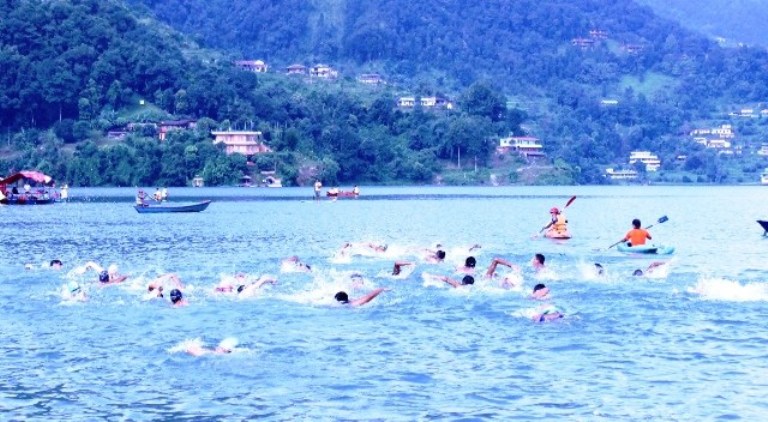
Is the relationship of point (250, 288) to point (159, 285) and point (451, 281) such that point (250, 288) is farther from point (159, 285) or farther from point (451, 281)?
point (451, 281)

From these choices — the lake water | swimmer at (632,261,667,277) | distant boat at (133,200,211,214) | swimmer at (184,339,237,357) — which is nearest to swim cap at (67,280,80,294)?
the lake water

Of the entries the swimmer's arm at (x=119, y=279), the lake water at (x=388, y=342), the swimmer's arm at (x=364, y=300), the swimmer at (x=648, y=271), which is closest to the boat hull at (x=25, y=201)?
the lake water at (x=388, y=342)

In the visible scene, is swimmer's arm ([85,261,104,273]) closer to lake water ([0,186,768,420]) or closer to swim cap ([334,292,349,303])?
lake water ([0,186,768,420])

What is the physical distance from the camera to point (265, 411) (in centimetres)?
2133

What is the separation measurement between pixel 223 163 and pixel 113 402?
14989cm

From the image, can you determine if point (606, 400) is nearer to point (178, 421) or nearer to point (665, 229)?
point (178, 421)

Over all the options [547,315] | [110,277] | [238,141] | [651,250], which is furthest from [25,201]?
[547,315]

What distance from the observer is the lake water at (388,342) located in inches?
862

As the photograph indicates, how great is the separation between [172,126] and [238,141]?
11.0 meters

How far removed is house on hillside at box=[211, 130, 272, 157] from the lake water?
117925mm

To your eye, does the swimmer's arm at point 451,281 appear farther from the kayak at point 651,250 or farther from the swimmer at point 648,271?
the kayak at point 651,250

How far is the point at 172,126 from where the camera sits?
579 feet

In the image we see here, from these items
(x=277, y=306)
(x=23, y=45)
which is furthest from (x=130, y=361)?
(x=23, y=45)

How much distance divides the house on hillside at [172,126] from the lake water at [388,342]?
120 metres
